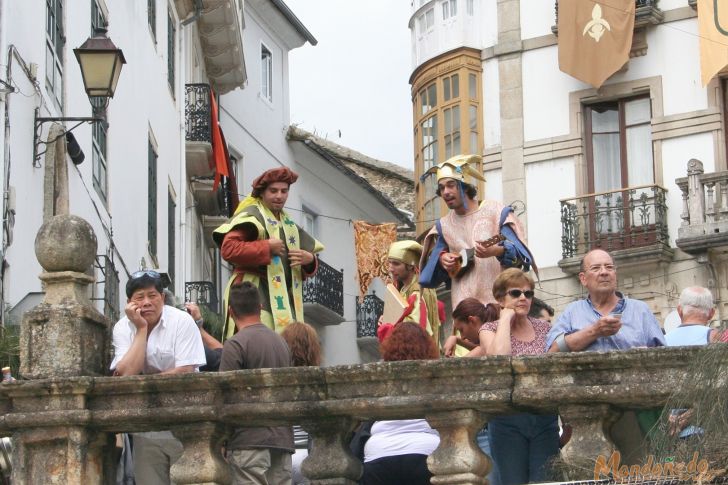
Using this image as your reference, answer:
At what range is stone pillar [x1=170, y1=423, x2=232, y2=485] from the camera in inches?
322

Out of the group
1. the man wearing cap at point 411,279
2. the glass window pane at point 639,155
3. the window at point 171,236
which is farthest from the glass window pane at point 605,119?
the man wearing cap at point 411,279

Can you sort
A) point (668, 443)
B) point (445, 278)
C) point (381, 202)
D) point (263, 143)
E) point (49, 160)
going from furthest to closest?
point (381, 202) → point (263, 143) → point (49, 160) → point (445, 278) → point (668, 443)

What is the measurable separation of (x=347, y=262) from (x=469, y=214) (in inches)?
1130

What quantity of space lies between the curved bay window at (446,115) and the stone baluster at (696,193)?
4.34m

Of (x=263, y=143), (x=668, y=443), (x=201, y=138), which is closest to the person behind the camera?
(x=668, y=443)

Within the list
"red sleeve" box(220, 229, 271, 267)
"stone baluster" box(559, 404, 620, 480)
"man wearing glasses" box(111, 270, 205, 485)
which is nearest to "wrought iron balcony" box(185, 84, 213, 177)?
"red sleeve" box(220, 229, 271, 267)

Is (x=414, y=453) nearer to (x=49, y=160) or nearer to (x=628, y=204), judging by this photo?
(x=49, y=160)

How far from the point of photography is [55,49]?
54.6 feet

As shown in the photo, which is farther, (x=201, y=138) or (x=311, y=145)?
(x=311, y=145)

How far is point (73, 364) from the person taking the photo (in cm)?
852

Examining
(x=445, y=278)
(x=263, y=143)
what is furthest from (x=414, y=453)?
(x=263, y=143)

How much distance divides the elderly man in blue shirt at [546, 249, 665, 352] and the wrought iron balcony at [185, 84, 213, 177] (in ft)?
61.8

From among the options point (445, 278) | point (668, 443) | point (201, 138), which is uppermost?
point (201, 138)

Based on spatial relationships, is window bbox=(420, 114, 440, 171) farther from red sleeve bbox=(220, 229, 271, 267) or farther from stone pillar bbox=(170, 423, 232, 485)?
stone pillar bbox=(170, 423, 232, 485)
